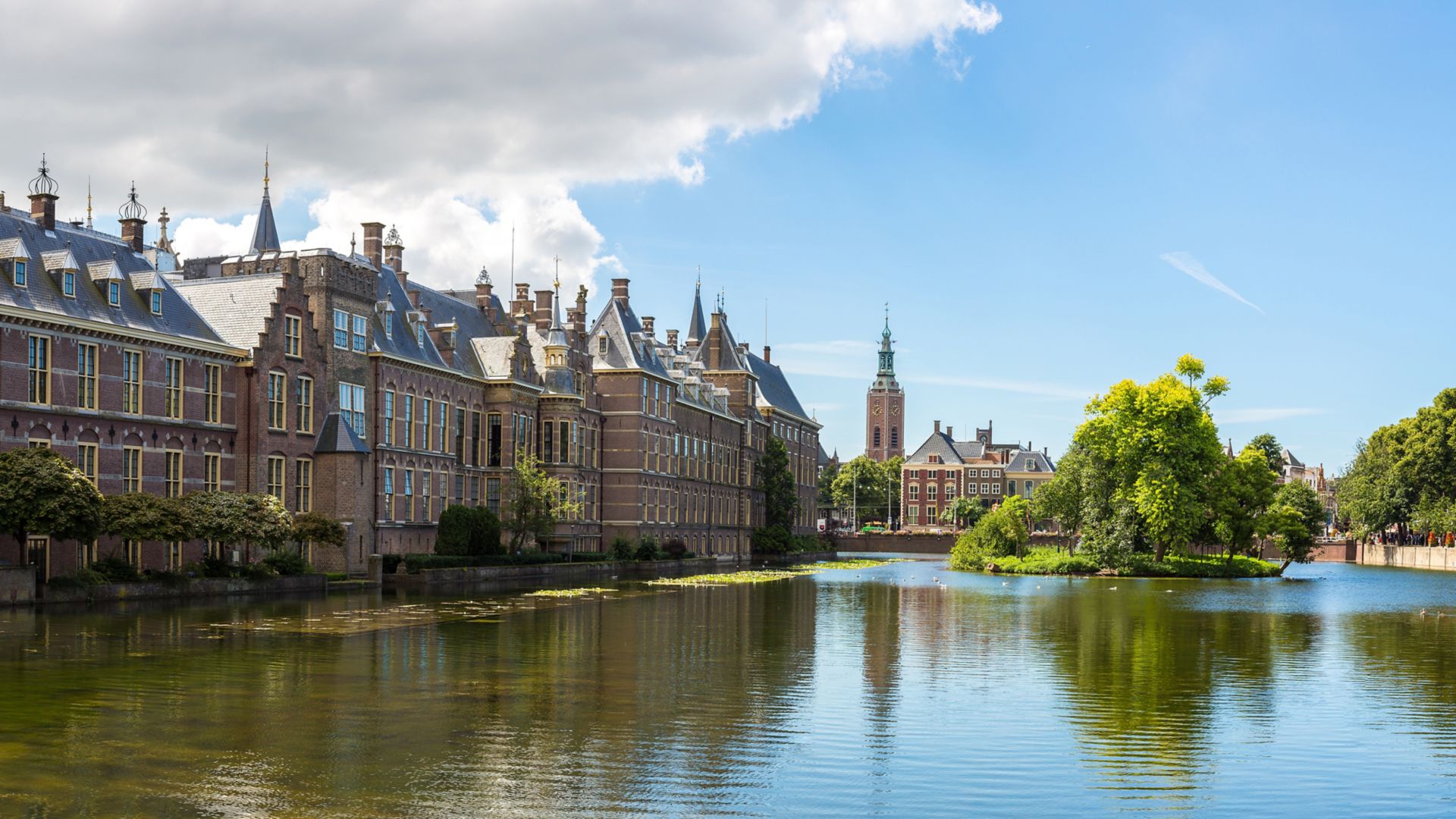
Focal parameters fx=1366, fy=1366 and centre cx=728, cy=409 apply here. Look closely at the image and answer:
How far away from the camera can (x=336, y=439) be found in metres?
56.1

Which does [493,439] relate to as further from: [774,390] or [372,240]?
[774,390]

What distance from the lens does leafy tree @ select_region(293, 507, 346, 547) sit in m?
50.4

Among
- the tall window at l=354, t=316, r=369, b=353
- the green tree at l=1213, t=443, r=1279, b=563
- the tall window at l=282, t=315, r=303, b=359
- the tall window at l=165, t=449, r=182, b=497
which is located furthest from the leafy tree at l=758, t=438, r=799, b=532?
the tall window at l=165, t=449, r=182, b=497

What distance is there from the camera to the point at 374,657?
26312 mm

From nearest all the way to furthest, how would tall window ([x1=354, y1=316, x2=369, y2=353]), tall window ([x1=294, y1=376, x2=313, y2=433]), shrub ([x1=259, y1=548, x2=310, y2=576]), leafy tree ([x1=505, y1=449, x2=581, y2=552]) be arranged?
shrub ([x1=259, y1=548, x2=310, y2=576])
tall window ([x1=294, y1=376, x2=313, y2=433])
tall window ([x1=354, y1=316, x2=369, y2=353])
leafy tree ([x1=505, y1=449, x2=581, y2=552])

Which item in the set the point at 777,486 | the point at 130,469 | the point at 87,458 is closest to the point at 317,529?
the point at 130,469

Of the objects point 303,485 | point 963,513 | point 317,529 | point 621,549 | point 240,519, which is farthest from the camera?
point 963,513

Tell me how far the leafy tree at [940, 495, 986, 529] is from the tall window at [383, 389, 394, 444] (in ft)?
378

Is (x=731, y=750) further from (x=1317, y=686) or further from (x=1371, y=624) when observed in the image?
(x=1371, y=624)

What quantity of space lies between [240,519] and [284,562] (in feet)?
11.3

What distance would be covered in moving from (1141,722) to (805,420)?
378 feet

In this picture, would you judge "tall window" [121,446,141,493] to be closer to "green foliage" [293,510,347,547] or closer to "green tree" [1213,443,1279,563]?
"green foliage" [293,510,347,547]

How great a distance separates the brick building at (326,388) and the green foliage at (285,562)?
10.2ft

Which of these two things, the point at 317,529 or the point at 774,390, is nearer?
the point at 317,529
